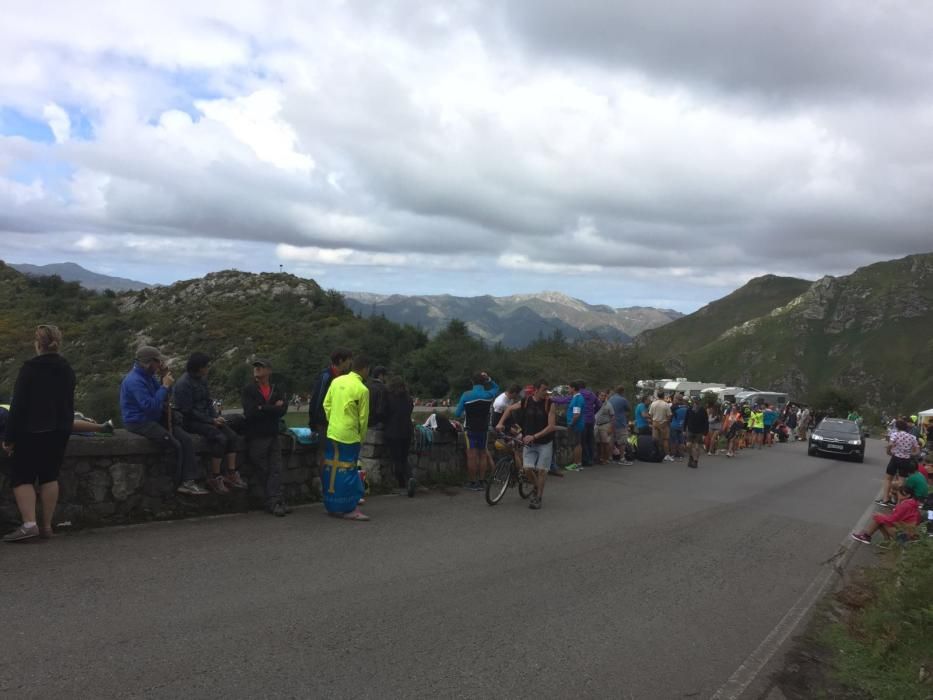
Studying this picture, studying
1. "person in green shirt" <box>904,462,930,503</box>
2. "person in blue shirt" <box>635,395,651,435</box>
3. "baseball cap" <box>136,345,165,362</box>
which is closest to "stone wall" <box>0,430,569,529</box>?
"baseball cap" <box>136,345,165,362</box>

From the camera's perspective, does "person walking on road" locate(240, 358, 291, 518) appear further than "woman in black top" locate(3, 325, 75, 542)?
Yes

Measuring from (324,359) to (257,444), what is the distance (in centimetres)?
6146

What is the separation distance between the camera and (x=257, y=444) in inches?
324

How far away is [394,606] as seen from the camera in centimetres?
533

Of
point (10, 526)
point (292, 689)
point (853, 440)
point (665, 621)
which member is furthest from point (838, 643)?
point (853, 440)

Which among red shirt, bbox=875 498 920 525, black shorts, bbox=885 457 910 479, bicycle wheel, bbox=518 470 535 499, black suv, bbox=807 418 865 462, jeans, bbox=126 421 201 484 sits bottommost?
black suv, bbox=807 418 865 462

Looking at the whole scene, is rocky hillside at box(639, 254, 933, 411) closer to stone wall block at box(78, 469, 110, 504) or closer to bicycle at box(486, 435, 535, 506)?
bicycle at box(486, 435, 535, 506)

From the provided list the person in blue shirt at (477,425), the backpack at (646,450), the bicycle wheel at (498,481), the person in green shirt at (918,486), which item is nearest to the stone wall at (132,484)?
the bicycle wheel at (498,481)

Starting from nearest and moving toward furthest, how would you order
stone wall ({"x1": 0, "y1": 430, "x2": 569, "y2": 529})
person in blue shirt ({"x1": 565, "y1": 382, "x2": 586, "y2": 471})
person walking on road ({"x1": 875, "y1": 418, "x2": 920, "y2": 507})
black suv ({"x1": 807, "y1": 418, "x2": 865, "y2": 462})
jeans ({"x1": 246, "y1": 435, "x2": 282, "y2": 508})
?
stone wall ({"x1": 0, "y1": 430, "x2": 569, "y2": 529}) < jeans ({"x1": 246, "y1": 435, "x2": 282, "y2": 508}) < person walking on road ({"x1": 875, "y1": 418, "x2": 920, "y2": 507}) < person in blue shirt ({"x1": 565, "y1": 382, "x2": 586, "y2": 471}) < black suv ({"x1": 807, "y1": 418, "x2": 865, "y2": 462})

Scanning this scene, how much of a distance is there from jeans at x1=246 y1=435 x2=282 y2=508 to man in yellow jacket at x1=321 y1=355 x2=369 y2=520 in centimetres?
56

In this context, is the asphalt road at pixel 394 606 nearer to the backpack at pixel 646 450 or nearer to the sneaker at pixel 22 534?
the sneaker at pixel 22 534

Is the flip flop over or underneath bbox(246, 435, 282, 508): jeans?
underneath

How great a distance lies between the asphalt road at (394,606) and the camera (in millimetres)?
4059

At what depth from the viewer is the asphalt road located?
406 centimetres
